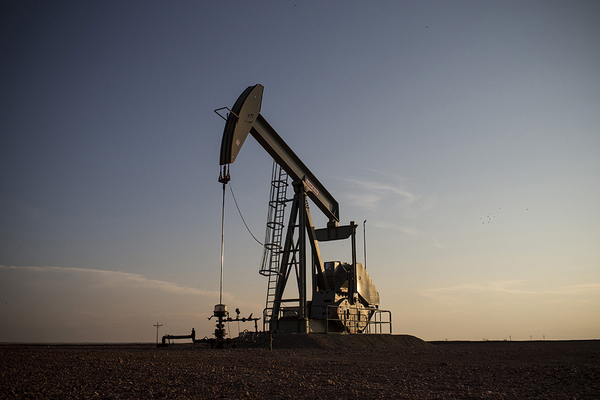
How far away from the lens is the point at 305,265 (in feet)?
55.7

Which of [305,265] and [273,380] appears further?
[305,265]

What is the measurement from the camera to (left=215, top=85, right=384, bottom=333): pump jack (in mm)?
14820

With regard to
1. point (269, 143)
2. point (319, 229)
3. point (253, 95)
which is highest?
point (253, 95)

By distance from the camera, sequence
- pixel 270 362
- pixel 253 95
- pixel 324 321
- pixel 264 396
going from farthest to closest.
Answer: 1. pixel 324 321
2. pixel 253 95
3. pixel 270 362
4. pixel 264 396

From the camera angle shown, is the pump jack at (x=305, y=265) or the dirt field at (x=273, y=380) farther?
the pump jack at (x=305, y=265)

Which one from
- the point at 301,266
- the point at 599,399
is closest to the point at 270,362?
the point at 599,399

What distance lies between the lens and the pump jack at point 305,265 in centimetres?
1482

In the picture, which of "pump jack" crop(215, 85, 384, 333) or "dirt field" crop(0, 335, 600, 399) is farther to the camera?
"pump jack" crop(215, 85, 384, 333)

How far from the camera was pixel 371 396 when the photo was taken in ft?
18.1

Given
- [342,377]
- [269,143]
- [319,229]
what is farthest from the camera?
[319,229]

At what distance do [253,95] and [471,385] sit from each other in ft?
36.2

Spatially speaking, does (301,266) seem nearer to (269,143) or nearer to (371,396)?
(269,143)

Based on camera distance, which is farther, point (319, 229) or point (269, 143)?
point (319, 229)

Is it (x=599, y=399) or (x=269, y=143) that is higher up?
(x=269, y=143)
